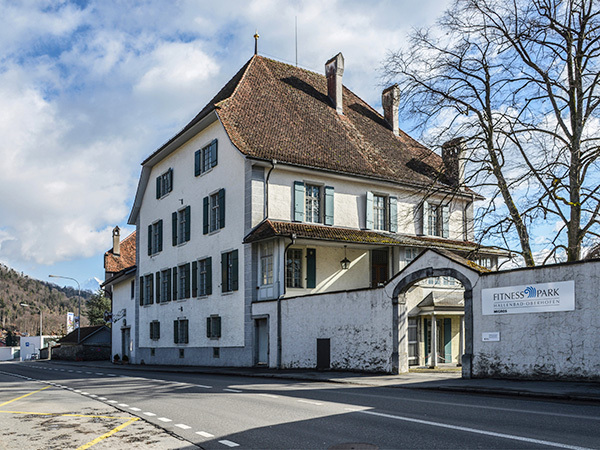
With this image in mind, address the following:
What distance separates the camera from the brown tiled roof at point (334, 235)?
27.0 meters

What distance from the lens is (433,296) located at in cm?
2794

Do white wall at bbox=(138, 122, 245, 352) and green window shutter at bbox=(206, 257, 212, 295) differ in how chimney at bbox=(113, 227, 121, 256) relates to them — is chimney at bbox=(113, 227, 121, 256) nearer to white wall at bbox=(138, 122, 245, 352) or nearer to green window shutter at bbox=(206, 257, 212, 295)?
white wall at bbox=(138, 122, 245, 352)

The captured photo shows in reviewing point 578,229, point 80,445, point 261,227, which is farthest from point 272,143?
point 80,445

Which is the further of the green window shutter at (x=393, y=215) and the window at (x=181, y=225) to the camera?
the window at (x=181, y=225)

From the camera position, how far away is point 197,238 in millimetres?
34125

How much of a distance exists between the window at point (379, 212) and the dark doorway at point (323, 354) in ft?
31.0

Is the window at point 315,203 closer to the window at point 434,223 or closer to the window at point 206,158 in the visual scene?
the window at point 206,158

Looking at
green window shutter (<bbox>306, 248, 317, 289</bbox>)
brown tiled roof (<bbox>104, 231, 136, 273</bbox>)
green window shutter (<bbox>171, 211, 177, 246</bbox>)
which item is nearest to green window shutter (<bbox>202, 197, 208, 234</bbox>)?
green window shutter (<bbox>171, 211, 177, 246</bbox>)

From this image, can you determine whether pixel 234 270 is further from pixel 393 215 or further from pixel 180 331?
pixel 393 215

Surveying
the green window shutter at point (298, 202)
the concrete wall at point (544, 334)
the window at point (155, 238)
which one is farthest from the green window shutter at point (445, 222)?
the concrete wall at point (544, 334)

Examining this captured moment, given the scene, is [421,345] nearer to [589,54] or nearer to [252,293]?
[252,293]

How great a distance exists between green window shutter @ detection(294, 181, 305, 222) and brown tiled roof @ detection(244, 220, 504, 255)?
1.66 ft

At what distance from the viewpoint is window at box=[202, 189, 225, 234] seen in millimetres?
31047

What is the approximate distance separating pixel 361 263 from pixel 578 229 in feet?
36.3
